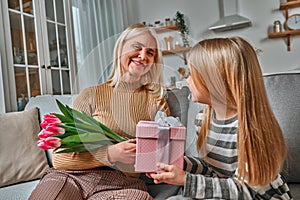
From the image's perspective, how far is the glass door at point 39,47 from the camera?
204cm

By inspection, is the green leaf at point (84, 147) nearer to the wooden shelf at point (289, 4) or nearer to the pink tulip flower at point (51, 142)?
the pink tulip flower at point (51, 142)

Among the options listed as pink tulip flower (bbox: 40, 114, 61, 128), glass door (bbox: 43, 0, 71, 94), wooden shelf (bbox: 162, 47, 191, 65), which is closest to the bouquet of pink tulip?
pink tulip flower (bbox: 40, 114, 61, 128)

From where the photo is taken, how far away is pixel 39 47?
2.20m

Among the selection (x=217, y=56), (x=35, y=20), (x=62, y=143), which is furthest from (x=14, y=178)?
(x=35, y=20)

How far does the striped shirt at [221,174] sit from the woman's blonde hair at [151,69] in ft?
0.66

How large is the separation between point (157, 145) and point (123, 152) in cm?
14

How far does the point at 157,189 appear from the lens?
1.12 m

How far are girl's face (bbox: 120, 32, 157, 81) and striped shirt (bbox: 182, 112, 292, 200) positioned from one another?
243 mm

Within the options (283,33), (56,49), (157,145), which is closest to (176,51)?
(157,145)

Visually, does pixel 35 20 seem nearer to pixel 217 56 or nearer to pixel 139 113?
pixel 139 113

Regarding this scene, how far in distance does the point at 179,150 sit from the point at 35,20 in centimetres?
182

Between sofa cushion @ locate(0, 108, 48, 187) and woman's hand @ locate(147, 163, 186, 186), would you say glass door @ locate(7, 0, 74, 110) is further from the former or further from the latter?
woman's hand @ locate(147, 163, 186, 186)

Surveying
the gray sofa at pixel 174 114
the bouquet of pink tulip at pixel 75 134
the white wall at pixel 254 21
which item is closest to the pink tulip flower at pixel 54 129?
the bouquet of pink tulip at pixel 75 134

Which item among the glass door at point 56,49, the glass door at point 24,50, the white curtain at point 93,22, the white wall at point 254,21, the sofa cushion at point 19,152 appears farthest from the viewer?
the white wall at point 254,21
